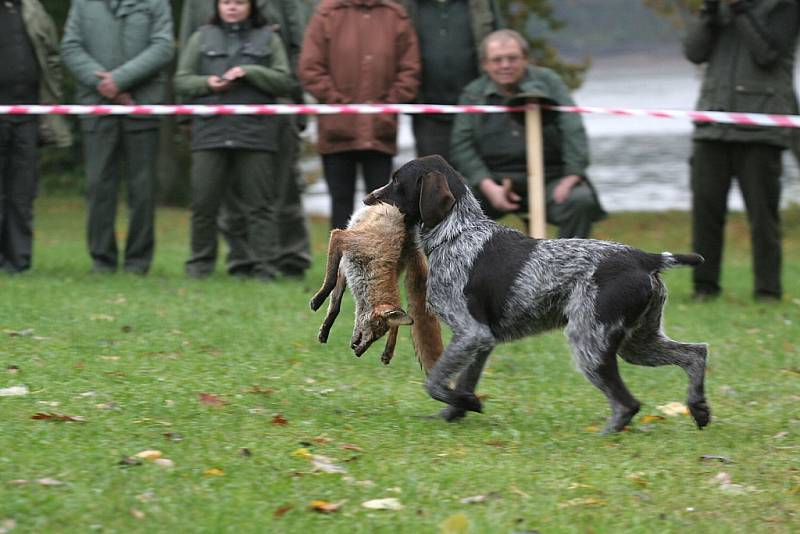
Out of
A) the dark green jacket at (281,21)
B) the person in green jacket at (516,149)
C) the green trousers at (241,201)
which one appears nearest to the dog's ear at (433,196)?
the person in green jacket at (516,149)

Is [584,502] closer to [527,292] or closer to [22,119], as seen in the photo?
[527,292]

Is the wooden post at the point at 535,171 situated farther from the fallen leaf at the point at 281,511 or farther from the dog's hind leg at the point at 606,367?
the fallen leaf at the point at 281,511

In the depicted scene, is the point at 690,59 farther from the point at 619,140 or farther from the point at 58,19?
the point at 619,140

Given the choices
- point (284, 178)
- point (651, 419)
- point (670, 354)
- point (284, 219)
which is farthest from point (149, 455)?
point (284, 219)

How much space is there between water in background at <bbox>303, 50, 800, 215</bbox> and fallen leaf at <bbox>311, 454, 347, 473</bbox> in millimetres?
10896

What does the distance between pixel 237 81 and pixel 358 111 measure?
1053 millimetres

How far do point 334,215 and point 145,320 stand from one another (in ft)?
7.62

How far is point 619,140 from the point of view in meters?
31.2

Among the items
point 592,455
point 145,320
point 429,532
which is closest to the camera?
point 429,532

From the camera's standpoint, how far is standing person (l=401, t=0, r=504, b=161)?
10.1 meters

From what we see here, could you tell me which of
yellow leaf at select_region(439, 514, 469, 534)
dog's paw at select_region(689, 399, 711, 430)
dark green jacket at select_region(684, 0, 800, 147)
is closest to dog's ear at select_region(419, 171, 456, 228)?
dog's paw at select_region(689, 399, 711, 430)

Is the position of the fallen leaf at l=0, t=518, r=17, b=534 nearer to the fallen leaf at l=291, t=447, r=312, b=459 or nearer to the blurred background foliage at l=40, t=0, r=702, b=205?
the fallen leaf at l=291, t=447, r=312, b=459

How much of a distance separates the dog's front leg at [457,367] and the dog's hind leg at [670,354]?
2.14 ft

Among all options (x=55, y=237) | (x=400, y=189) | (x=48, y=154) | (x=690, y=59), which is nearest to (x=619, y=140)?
(x=48, y=154)
